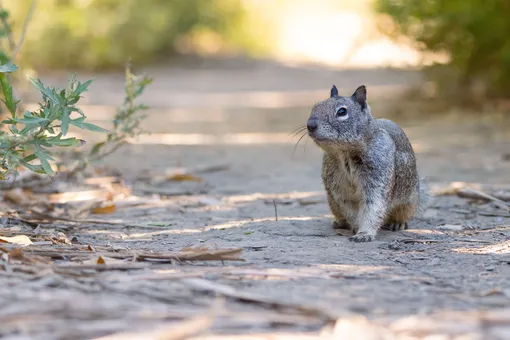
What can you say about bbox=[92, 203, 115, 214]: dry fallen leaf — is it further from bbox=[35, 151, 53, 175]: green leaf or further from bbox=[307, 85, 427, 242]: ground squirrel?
bbox=[307, 85, 427, 242]: ground squirrel

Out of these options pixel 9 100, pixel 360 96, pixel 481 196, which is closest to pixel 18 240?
pixel 9 100

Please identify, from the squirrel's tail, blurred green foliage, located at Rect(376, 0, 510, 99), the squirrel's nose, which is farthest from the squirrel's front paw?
blurred green foliage, located at Rect(376, 0, 510, 99)

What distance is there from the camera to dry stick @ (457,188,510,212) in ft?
17.9

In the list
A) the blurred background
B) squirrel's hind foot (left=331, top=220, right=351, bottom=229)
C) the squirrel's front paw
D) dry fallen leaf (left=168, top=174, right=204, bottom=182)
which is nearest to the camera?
the squirrel's front paw

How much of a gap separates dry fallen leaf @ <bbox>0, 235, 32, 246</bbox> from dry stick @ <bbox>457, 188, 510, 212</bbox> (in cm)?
323

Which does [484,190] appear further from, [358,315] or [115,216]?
[358,315]

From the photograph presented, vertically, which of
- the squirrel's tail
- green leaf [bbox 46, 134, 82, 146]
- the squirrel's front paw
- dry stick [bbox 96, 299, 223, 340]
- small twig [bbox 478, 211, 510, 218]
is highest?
green leaf [bbox 46, 134, 82, 146]

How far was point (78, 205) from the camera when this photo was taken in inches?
215

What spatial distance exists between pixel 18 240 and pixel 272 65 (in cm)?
1604

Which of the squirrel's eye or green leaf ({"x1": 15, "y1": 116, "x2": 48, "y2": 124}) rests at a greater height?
the squirrel's eye

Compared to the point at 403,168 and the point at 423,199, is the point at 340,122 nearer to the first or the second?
the point at 403,168

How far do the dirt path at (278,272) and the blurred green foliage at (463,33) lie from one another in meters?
3.14

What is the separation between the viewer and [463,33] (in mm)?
10555

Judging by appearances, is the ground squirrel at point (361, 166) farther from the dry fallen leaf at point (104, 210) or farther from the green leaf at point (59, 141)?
the dry fallen leaf at point (104, 210)
